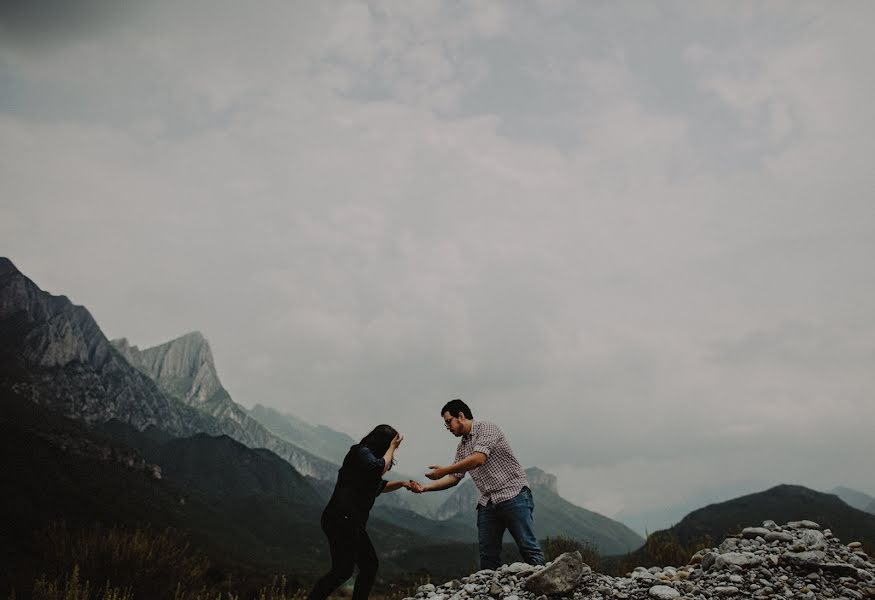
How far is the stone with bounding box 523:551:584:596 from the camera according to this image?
596cm

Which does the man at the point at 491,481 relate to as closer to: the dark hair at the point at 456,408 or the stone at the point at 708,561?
the dark hair at the point at 456,408

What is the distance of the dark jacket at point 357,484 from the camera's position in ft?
19.1

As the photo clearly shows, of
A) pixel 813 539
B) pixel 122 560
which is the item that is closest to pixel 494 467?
pixel 813 539

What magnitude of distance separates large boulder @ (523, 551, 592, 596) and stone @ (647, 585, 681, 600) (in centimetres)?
78

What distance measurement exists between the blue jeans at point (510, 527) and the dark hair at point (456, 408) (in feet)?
4.06

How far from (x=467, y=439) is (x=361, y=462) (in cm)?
203

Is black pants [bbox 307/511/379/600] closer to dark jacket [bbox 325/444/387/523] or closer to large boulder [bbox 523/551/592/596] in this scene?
dark jacket [bbox 325/444/387/523]

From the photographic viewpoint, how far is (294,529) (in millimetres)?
177750

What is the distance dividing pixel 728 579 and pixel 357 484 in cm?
435

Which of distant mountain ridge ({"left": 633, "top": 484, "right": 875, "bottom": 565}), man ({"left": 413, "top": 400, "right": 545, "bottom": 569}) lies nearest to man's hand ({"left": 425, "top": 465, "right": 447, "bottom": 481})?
man ({"left": 413, "top": 400, "right": 545, "bottom": 569})

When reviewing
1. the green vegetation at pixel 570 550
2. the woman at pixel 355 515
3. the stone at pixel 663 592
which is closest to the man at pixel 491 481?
the woman at pixel 355 515

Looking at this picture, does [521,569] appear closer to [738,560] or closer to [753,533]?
[738,560]

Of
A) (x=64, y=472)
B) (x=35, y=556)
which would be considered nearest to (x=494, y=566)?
(x=35, y=556)

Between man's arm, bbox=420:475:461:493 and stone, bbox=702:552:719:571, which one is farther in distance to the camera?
man's arm, bbox=420:475:461:493
